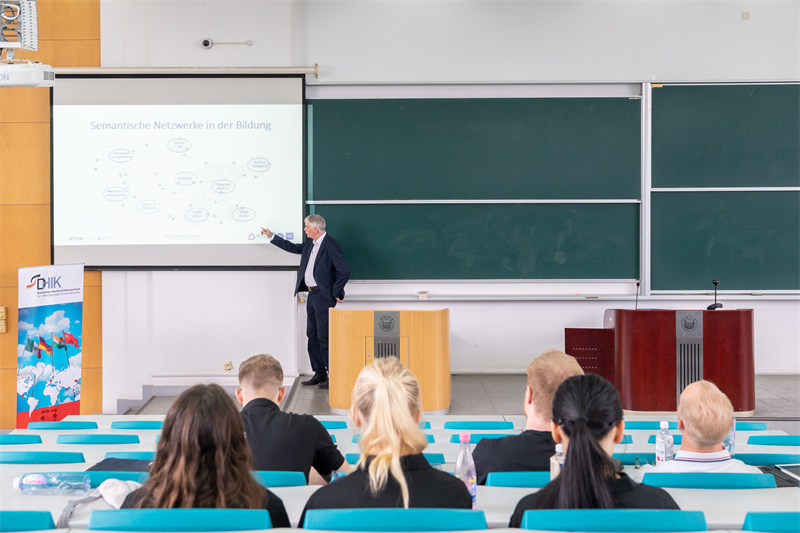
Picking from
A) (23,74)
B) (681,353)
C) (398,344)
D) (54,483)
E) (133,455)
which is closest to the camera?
(54,483)

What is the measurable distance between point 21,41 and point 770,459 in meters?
5.35

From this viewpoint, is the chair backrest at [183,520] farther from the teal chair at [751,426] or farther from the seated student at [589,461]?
the teal chair at [751,426]

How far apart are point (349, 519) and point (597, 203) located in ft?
17.0

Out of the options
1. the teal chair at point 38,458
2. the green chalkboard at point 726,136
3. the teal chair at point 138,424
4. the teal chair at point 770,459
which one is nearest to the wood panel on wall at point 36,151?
the teal chair at point 138,424

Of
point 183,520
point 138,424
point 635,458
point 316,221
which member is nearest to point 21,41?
point 316,221

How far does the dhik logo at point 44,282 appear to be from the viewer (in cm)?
504

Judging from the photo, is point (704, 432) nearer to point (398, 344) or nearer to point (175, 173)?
point (398, 344)

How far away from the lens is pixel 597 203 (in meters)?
6.12

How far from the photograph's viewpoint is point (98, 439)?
2902mm

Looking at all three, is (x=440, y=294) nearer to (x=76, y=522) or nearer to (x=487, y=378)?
(x=487, y=378)

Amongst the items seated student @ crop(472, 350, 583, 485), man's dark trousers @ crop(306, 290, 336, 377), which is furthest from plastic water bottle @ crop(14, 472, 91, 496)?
man's dark trousers @ crop(306, 290, 336, 377)

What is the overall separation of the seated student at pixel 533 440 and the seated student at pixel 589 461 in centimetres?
50

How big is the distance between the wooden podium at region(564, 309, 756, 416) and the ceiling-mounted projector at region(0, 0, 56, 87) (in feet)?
15.5

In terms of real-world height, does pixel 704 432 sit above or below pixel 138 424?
above
